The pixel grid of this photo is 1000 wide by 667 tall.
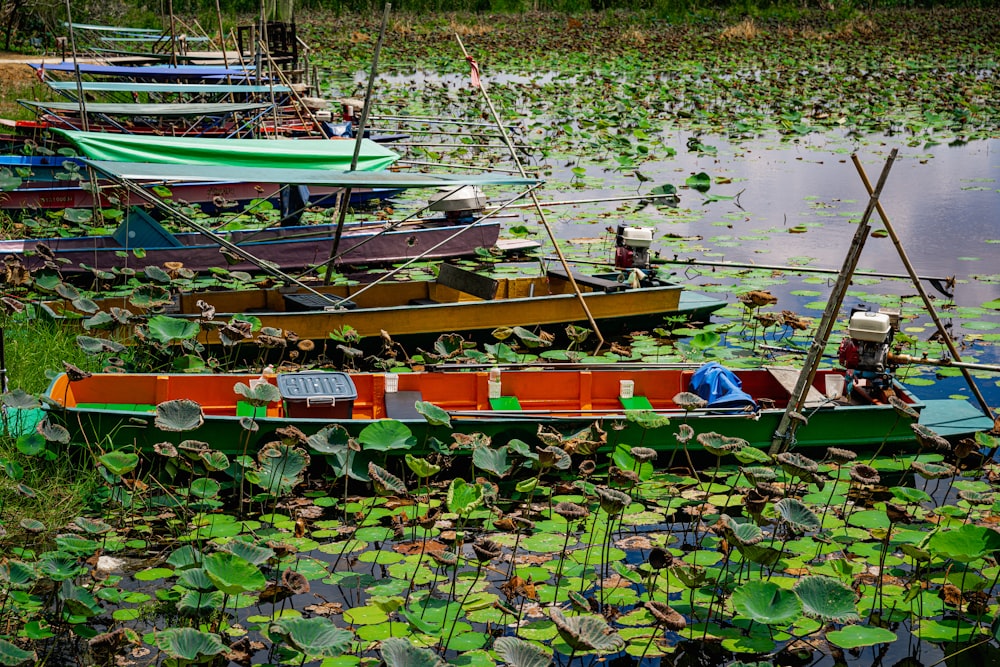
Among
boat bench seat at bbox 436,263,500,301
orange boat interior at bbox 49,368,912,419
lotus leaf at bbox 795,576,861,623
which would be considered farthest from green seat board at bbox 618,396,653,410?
lotus leaf at bbox 795,576,861,623

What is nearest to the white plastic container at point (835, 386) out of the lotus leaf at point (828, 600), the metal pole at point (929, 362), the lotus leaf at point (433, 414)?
the metal pole at point (929, 362)

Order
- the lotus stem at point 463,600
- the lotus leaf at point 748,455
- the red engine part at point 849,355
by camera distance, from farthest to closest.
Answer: the red engine part at point 849,355
the lotus leaf at point 748,455
the lotus stem at point 463,600

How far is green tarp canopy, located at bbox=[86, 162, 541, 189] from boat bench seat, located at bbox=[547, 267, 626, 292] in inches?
47.9

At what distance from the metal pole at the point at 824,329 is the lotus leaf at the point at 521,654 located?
2.97m

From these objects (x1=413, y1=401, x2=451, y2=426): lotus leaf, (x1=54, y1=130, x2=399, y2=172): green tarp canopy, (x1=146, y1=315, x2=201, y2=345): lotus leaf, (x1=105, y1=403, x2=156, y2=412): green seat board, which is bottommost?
(x1=105, y1=403, x2=156, y2=412): green seat board

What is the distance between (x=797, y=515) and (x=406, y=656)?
2.18 m

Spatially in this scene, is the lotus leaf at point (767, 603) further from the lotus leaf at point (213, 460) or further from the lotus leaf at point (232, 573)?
the lotus leaf at point (213, 460)

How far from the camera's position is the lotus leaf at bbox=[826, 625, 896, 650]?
183 inches

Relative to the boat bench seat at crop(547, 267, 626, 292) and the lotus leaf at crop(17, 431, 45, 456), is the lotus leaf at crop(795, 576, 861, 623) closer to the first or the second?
the lotus leaf at crop(17, 431, 45, 456)

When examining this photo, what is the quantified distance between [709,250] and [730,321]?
7.81 ft

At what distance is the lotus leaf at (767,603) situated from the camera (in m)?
4.56

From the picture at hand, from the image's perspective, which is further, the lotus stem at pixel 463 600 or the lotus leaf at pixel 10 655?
the lotus stem at pixel 463 600

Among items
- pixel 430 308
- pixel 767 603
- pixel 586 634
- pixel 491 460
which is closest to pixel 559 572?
pixel 491 460

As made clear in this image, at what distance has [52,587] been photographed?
17.2ft
